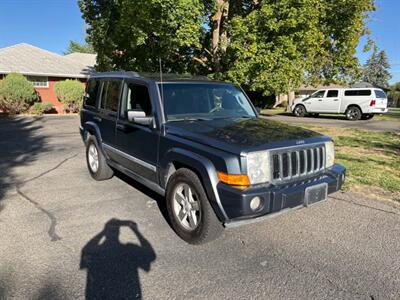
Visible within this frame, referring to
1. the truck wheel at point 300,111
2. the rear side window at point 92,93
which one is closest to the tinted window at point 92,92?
the rear side window at point 92,93

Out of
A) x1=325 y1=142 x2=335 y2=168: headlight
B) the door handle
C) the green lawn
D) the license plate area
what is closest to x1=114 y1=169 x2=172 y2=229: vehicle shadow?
the door handle

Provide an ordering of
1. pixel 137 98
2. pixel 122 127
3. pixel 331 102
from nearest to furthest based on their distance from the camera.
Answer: pixel 137 98 → pixel 122 127 → pixel 331 102

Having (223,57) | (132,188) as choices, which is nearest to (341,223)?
(132,188)

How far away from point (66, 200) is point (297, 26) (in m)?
12.0

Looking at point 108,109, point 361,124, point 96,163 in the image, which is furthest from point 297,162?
point 361,124

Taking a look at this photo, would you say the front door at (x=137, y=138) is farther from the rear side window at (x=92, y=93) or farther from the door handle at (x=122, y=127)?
the rear side window at (x=92, y=93)

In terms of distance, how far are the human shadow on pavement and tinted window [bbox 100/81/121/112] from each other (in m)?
2.08

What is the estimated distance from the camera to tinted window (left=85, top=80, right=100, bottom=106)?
6336mm

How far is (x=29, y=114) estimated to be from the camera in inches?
799

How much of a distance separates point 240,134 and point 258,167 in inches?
22.6

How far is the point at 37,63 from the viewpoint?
2555 centimetres

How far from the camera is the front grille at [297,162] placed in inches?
143

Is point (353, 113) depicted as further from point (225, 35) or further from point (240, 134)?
point (240, 134)

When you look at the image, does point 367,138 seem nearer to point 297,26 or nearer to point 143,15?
point 297,26
